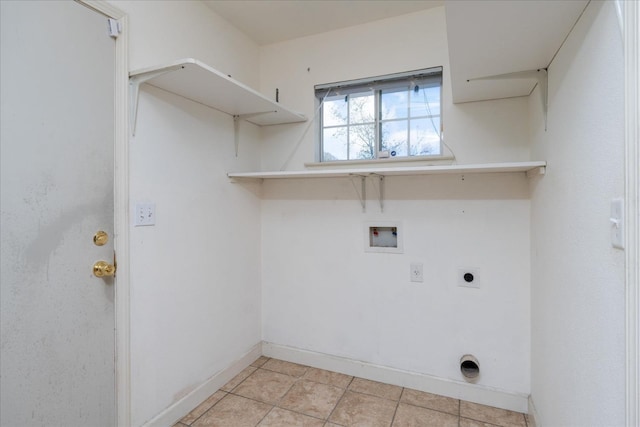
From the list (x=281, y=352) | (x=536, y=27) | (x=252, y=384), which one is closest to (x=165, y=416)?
(x=252, y=384)

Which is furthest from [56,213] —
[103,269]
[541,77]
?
[541,77]

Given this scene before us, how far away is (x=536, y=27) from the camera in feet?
3.86

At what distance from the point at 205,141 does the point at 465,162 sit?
5.43 feet

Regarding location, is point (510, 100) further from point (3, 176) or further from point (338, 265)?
point (3, 176)

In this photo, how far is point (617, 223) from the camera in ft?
2.74

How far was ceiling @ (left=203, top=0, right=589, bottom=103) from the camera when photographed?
1087 millimetres

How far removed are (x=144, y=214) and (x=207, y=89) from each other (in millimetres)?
755

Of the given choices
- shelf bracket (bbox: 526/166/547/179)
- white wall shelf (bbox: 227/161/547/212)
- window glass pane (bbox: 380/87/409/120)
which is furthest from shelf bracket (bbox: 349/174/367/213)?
shelf bracket (bbox: 526/166/547/179)

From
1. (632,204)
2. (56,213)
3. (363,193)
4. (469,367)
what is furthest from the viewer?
(363,193)

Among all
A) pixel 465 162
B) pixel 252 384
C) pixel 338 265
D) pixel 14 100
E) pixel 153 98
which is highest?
pixel 153 98

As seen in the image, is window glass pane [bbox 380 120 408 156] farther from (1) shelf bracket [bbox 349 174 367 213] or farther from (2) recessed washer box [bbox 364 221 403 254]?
(2) recessed washer box [bbox 364 221 403 254]

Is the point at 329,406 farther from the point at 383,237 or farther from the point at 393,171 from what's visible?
the point at 393,171

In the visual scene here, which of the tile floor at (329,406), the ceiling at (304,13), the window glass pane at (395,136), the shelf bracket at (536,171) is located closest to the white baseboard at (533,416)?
the tile floor at (329,406)

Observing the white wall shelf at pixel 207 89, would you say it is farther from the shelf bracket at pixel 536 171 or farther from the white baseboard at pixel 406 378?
the white baseboard at pixel 406 378
